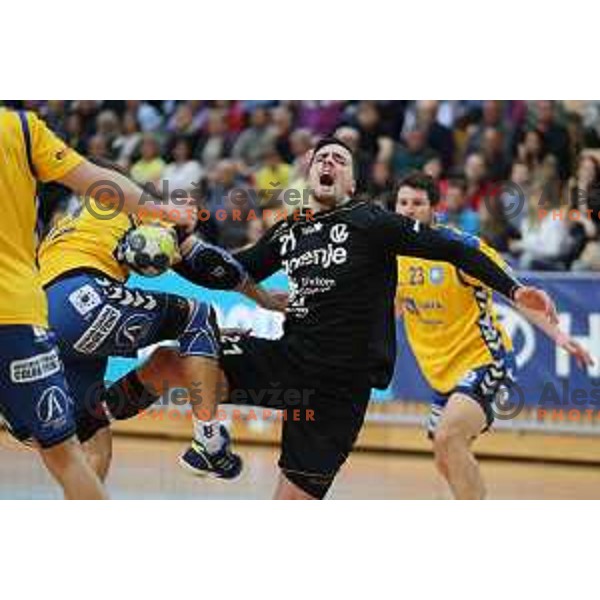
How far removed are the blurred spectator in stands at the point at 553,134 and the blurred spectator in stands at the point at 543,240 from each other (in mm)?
392

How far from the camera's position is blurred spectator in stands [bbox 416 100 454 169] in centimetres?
1388

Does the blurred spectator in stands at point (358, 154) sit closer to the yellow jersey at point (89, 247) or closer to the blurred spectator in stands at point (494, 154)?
the blurred spectator in stands at point (494, 154)

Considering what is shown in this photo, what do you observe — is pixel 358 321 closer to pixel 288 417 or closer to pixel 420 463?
pixel 288 417

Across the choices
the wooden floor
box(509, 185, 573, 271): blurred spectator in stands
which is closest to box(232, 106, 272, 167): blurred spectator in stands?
box(509, 185, 573, 271): blurred spectator in stands

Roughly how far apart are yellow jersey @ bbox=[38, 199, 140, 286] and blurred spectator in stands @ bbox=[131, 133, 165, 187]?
6.73m

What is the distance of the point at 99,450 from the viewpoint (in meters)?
8.17

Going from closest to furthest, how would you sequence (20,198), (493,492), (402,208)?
(20,198)
(402,208)
(493,492)

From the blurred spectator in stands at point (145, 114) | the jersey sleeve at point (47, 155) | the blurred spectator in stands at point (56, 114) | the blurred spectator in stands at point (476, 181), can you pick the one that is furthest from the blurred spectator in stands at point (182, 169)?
the jersey sleeve at point (47, 155)

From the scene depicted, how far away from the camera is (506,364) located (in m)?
8.66

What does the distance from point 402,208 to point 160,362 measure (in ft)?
6.53

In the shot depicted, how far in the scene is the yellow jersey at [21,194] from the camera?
6195 millimetres

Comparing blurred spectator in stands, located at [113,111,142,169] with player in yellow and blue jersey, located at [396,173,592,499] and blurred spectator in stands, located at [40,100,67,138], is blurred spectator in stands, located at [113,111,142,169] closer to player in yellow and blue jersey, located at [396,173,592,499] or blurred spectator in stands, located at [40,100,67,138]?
blurred spectator in stands, located at [40,100,67,138]

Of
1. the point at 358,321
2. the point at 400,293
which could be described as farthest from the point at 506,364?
the point at 358,321

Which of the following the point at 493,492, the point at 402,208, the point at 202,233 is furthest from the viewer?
the point at 202,233
